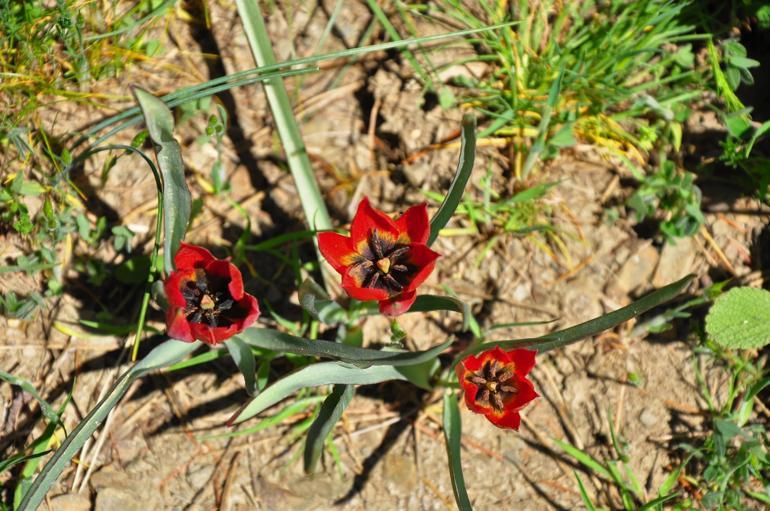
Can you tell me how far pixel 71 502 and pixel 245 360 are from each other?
2.91 ft

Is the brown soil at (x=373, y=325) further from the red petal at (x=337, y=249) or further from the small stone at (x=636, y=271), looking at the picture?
the red petal at (x=337, y=249)

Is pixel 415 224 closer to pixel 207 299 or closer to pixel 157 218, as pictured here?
pixel 207 299

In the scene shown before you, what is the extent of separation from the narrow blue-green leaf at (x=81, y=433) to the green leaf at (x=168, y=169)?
0.83 ft

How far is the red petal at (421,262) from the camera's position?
5.41 feet

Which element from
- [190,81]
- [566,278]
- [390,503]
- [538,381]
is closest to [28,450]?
[390,503]

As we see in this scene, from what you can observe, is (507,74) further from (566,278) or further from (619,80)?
(566,278)

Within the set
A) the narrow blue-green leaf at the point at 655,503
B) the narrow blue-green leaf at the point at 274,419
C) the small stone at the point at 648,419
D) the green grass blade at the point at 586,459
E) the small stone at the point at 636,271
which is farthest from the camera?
the small stone at the point at 636,271

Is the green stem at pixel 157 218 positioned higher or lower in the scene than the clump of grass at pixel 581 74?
lower

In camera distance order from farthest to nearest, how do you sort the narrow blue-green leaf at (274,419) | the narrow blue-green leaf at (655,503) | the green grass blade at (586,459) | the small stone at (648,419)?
the small stone at (648,419), the green grass blade at (586,459), the narrow blue-green leaf at (274,419), the narrow blue-green leaf at (655,503)

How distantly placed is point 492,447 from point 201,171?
1.49 m

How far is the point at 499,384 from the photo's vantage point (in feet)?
6.20

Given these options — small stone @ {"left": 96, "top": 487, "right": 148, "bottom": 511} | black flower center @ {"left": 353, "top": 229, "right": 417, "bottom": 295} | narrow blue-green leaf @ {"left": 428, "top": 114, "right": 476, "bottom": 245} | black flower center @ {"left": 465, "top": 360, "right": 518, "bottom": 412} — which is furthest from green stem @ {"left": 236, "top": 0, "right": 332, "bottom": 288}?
small stone @ {"left": 96, "top": 487, "right": 148, "bottom": 511}

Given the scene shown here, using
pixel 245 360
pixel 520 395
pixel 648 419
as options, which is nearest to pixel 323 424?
pixel 245 360

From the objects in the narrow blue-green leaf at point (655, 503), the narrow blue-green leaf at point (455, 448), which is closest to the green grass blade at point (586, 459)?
the narrow blue-green leaf at point (655, 503)
